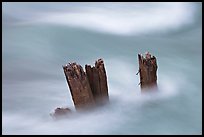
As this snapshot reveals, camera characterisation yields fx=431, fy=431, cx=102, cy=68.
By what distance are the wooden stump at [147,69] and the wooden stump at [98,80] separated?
0.41 metres

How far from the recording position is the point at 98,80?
450 cm

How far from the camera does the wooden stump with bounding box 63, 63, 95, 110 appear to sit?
427 cm

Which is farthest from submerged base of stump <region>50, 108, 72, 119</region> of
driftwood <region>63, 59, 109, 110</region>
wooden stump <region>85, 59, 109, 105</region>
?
wooden stump <region>85, 59, 109, 105</region>

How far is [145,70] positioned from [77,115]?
860 millimetres

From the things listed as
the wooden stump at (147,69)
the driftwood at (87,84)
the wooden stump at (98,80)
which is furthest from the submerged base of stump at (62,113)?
the wooden stump at (147,69)

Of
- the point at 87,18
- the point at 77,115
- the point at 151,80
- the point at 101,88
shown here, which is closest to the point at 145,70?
the point at 151,80

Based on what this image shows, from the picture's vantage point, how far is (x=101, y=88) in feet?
14.9

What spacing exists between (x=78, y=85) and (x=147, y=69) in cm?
77

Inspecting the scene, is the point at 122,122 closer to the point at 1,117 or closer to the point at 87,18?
the point at 1,117

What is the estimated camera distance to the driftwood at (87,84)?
4.28m

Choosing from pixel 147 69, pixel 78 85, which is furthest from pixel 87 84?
pixel 147 69

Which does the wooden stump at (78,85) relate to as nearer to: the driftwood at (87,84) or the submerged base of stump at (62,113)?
the driftwood at (87,84)

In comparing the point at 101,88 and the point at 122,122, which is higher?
the point at 101,88

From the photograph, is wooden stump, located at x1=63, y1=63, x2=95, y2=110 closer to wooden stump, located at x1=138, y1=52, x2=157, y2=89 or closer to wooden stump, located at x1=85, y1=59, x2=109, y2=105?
wooden stump, located at x1=85, y1=59, x2=109, y2=105
